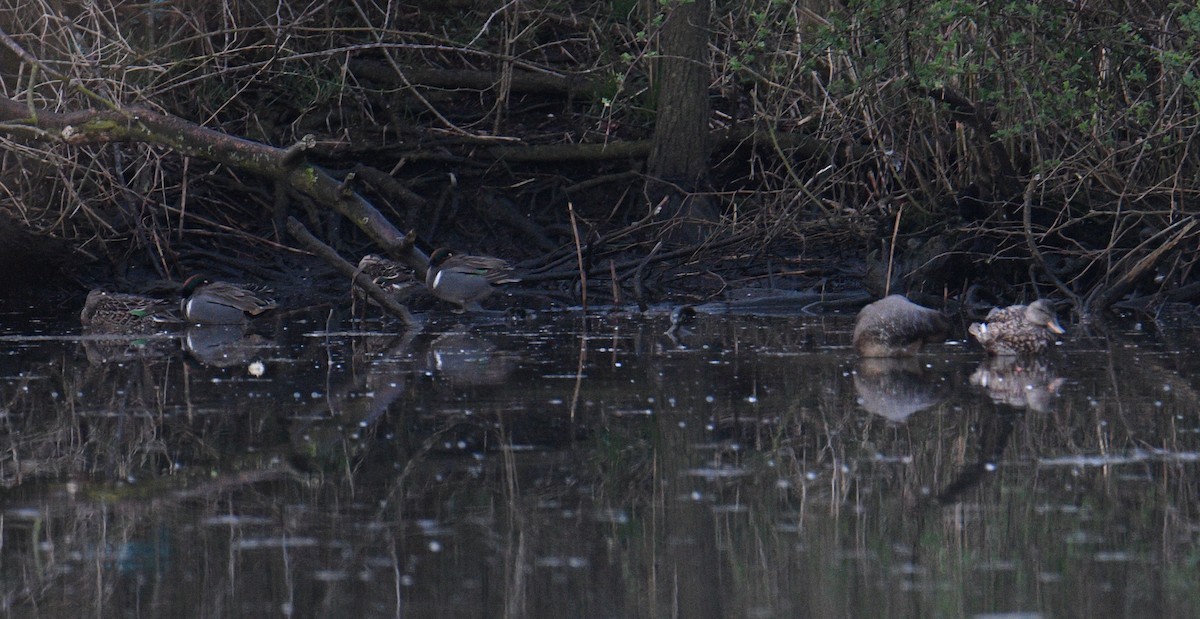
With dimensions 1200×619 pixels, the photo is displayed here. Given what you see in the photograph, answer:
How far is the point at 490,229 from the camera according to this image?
12656 mm

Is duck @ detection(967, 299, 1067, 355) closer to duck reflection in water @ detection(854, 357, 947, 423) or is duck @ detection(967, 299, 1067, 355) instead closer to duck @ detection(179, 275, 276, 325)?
duck reflection in water @ detection(854, 357, 947, 423)

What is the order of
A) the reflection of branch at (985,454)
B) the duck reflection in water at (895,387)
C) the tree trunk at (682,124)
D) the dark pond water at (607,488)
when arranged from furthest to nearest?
the tree trunk at (682,124)
the duck reflection in water at (895,387)
the reflection of branch at (985,454)
the dark pond water at (607,488)

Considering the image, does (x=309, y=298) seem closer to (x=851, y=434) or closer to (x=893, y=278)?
(x=893, y=278)

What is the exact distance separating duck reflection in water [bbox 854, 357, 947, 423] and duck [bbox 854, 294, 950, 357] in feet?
0.32

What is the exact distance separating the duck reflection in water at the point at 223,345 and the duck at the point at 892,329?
3.01 meters

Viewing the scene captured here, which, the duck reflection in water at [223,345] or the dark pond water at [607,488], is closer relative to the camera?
the dark pond water at [607,488]

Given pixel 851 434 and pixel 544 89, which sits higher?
pixel 544 89

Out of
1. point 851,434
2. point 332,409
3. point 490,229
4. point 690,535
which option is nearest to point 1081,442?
point 851,434

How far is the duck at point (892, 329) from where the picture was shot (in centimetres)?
718

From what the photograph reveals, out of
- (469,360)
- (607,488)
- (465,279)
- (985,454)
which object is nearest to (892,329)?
(469,360)

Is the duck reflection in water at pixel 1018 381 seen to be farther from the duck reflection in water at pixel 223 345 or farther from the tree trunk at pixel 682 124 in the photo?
the tree trunk at pixel 682 124

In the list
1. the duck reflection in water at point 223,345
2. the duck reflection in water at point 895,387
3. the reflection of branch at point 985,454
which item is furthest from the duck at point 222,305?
the reflection of branch at point 985,454

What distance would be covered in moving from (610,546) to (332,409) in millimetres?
2277

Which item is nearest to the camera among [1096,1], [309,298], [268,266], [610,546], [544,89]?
[610,546]
